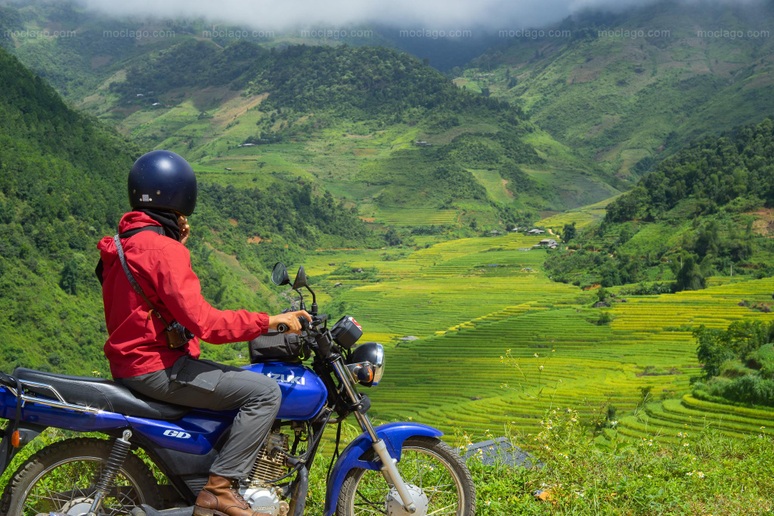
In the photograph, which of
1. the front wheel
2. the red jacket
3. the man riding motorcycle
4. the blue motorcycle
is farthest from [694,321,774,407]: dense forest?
the red jacket

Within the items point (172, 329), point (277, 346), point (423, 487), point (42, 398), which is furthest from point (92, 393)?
point (423, 487)

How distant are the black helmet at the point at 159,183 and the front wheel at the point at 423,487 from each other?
1730 millimetres

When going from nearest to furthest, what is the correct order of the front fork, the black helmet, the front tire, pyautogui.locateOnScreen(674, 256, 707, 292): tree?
the front tire
the black helmet
the front fork
pyautogui.locateOnScreen(674, 256, 707, 292): tree

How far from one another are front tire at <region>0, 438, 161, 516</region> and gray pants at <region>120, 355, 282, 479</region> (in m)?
0.40

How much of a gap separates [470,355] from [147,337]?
62568 mm

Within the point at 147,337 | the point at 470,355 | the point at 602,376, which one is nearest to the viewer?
the point at 147,337

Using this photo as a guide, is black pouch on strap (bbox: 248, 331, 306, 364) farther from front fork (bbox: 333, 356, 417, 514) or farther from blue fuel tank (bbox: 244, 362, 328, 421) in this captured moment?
front fork (bbox: 333, 356, 417, 514)

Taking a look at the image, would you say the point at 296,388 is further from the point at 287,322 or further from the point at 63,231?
the point at 63,231

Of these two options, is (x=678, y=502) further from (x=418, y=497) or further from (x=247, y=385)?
(x=247, y=385)

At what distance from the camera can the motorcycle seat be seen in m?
3.58

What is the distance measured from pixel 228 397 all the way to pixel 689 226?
3842 inches

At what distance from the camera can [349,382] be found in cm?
402

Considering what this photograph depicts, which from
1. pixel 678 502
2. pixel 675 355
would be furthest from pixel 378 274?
pixel 678 502

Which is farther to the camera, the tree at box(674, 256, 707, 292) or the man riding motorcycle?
the tree at box(674, 256, 707, 292)
